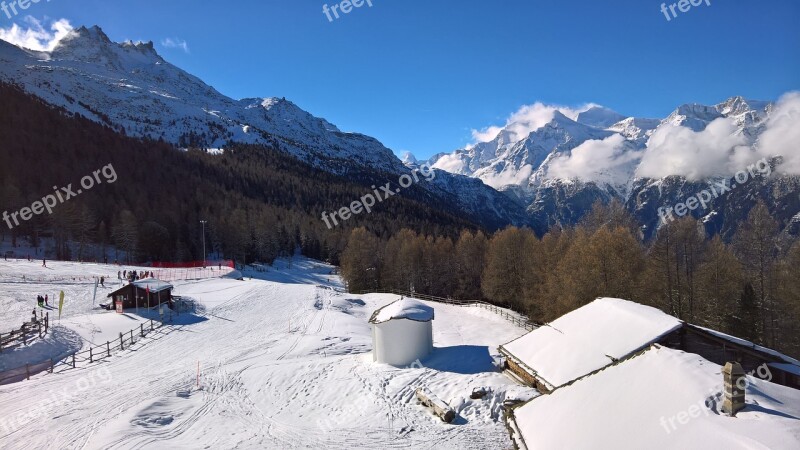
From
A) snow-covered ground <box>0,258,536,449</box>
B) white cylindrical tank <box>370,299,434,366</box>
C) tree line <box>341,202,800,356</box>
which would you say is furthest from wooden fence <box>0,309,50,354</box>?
tree line <box>341,202,800,356</box>

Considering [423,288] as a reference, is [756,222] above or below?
above

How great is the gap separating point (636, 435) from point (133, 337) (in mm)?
35704

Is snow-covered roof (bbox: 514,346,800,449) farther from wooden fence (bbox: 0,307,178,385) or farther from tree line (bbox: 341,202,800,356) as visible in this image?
wooden fence (bbox: 0,307,178,385)

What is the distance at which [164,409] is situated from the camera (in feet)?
68.1

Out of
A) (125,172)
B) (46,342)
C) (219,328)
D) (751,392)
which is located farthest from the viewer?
(125,172)

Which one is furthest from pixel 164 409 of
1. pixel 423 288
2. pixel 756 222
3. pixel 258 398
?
pixel 423 288

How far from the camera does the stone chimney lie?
29.9 feet

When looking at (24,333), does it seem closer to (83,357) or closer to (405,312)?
(83,357)

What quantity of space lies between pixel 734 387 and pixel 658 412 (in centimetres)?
171

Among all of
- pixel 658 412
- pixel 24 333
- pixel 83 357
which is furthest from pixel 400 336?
pixel 24 333

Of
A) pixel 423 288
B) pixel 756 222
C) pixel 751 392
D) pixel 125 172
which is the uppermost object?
pixel 125 172

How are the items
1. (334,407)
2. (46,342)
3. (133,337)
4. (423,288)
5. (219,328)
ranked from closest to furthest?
(334,407) → (46,342) → (133,337) → (219,328) → (423,288)

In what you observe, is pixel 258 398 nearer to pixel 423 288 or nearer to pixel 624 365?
pixel 624 365

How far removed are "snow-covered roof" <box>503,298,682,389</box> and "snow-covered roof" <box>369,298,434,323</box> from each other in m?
6.64
